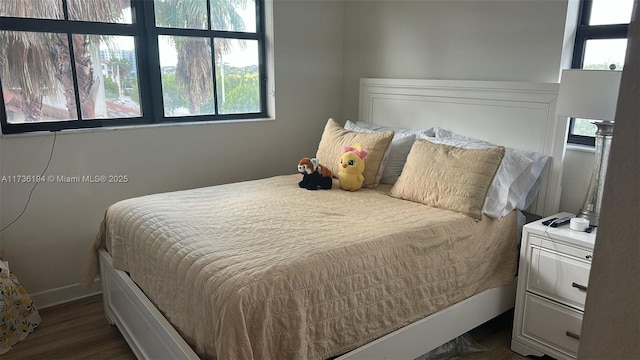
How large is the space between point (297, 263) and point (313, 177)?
1.21 meters

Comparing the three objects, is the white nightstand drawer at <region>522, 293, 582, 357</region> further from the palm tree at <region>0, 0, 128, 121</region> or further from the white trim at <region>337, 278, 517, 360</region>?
the palm tree at <region>0, 0, 128, 121</region>

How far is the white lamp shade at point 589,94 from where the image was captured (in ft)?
6.72

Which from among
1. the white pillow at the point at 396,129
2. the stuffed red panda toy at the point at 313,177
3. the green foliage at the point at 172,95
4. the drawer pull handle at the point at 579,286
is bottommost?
the drawer pull handle at the point at 579,286

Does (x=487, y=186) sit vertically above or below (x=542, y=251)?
above

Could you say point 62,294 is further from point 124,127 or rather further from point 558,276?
point 558,276

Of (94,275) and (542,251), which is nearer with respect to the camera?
(542,251)

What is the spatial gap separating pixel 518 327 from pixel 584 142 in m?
1.12

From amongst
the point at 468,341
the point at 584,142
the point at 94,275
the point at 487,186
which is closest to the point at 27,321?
the point at 94,275

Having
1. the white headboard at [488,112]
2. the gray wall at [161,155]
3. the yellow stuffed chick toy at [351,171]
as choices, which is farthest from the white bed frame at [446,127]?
the yellow stuffed chick toy at [351,171]

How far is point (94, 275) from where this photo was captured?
8.59ft

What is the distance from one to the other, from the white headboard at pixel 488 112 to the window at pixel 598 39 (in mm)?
227

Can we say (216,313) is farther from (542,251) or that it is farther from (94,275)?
(542,251)

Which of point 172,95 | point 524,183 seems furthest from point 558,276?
point 172,95

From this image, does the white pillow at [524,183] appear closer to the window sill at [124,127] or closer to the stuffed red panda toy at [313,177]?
the stuffed red panda toy at [313,177]
